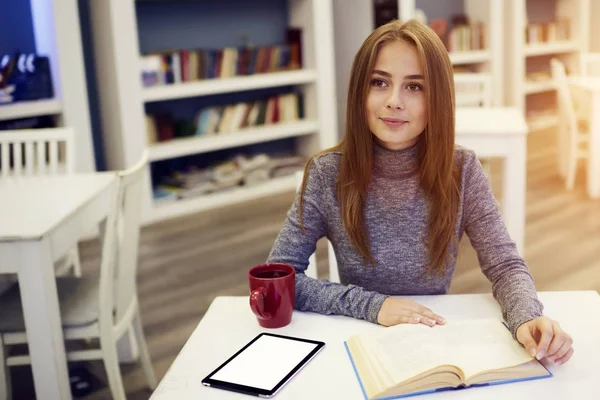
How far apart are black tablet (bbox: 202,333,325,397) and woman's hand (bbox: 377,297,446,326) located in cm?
13

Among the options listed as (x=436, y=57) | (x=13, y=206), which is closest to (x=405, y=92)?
(x=436, y=57)

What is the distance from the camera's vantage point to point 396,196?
4.17ft

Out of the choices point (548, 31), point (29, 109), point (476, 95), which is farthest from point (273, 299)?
point (548, 31)

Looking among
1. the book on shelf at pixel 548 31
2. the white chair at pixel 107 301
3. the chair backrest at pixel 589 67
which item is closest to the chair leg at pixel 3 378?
the white chair at pixel 107 301

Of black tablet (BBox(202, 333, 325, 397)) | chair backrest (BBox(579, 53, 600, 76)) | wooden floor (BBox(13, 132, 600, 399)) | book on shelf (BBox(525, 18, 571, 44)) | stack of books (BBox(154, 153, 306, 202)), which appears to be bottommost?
wooden floor (BBox(13, 132, 600, 399))

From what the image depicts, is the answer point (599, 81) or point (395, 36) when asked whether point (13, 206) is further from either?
point (599, 81)

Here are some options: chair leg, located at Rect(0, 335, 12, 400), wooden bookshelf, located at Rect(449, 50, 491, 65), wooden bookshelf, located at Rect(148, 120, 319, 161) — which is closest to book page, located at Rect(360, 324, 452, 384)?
chair leg, located at Rect(0, 335, 12, 400)

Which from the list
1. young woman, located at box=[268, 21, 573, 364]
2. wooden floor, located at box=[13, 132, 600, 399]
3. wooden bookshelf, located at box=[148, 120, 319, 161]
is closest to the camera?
young woman, located at box=[268, 21, 573, 364]

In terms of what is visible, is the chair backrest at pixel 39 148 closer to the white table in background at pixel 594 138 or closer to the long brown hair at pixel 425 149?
the long brown hair at pixel 425 149

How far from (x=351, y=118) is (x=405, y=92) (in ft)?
0.38

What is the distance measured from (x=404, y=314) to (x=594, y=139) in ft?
11.4

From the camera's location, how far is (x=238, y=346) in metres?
1.01

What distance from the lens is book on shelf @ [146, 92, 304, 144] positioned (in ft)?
13.9

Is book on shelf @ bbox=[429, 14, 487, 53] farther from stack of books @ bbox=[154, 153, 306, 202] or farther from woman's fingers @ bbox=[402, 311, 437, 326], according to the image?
woman's fingers @ bbox=[402, 311, 437, 326]
